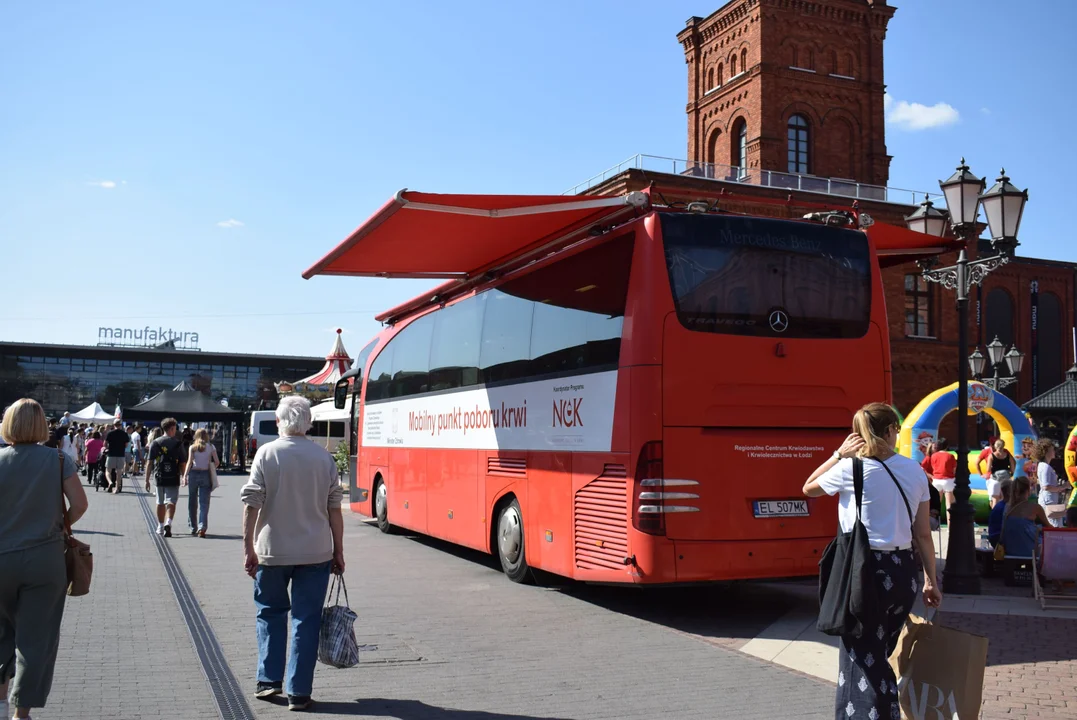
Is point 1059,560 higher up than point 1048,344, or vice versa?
point 1048,344

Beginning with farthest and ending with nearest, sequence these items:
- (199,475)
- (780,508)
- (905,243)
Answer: (199,475) → (905,243) → (780,508)

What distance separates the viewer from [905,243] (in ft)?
35.9

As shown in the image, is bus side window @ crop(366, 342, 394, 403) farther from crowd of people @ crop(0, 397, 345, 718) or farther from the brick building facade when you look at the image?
the brick building facade

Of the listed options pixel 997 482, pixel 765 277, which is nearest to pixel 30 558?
pixel 765 277

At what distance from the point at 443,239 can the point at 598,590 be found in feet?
13.7

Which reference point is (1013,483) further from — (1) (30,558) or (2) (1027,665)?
(1) (30,558)

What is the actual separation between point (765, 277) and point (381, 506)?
9976 mm

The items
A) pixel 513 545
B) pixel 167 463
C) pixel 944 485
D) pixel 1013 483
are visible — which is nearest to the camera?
pixel 513 545

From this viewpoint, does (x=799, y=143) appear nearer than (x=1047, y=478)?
No

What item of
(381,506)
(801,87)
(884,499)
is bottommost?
(381,506)

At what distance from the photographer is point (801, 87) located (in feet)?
153

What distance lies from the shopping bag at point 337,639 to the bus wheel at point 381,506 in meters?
10.6

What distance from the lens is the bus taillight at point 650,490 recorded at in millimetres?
8562

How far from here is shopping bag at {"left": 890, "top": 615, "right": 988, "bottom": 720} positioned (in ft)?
15.9
